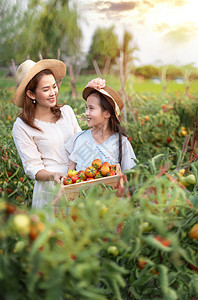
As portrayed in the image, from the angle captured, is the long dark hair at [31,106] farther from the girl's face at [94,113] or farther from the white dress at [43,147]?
the girl's face at [94,113]

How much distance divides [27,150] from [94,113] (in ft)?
1.26

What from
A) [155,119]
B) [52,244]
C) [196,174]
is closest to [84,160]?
[196,174]

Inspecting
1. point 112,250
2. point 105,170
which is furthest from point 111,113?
point 112,250

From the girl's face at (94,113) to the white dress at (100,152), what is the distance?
0.33 ft

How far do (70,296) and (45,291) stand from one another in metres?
0.07

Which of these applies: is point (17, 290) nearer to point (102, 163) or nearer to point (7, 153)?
point (102, 163)

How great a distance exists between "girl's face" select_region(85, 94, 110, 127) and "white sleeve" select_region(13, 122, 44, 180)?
314 millimetres

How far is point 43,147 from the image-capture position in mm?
1640

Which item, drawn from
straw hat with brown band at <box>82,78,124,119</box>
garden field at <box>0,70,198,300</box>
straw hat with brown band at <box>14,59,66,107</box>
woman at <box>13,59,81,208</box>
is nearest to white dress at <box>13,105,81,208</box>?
woman at <box>13,59,81,208</box>

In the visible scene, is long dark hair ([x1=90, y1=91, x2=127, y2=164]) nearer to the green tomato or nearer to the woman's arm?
the woman's arm

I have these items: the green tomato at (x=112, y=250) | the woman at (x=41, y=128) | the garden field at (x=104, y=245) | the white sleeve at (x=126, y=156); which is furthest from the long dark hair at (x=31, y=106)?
the green tomato at (x=112, y=250)

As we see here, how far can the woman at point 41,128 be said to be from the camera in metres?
1.58

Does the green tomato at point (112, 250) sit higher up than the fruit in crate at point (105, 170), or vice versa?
the green tomato at point (112, 250)

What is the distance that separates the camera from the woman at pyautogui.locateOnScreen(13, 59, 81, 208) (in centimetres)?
158
